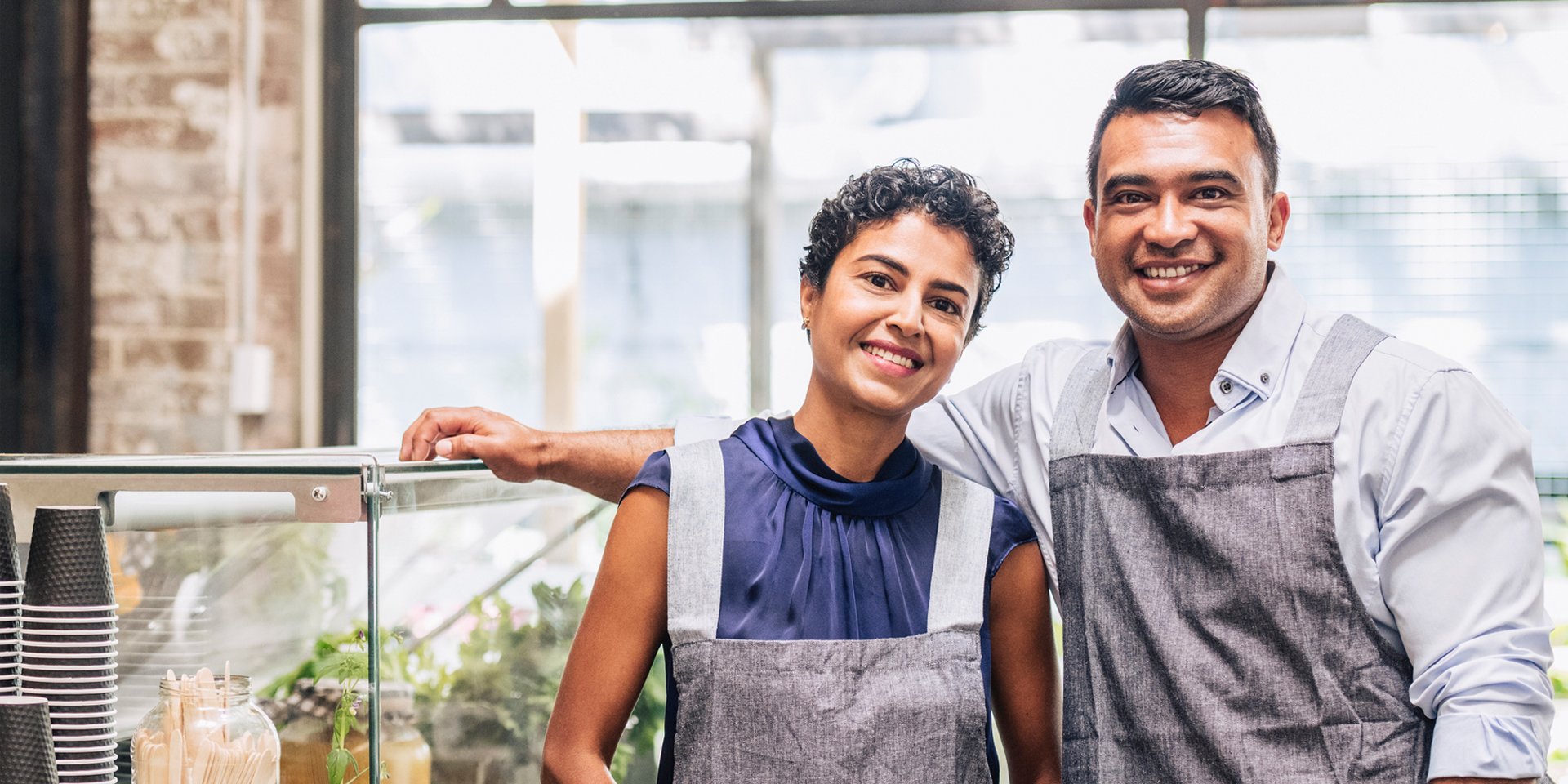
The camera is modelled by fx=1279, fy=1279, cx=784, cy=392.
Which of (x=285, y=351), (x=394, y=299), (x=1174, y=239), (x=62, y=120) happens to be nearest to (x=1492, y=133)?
(x=1174, y=239)

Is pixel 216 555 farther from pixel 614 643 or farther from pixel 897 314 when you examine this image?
pixel 897 314

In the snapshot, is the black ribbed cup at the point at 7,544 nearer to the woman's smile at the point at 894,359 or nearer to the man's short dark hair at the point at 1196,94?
the woman's smile at the point at 894,359

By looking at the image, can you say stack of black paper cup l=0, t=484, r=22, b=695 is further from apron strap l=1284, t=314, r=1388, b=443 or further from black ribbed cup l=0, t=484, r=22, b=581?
apron strap l=1284, t=314, r=1388, b=443

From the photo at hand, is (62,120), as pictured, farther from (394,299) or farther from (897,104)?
(897,104)

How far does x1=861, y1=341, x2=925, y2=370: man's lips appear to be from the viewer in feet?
4.51

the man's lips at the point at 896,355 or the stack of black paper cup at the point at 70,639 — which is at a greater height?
the man's lips at the point at 896,355

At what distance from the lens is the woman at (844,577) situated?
52.2 inches

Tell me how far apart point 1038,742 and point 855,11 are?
2274 mm

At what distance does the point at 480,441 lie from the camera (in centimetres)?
158

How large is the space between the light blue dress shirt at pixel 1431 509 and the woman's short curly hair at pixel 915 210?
29 centimetres

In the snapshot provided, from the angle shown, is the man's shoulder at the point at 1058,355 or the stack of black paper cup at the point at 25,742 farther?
the man's shoulder at the point at 1058,355

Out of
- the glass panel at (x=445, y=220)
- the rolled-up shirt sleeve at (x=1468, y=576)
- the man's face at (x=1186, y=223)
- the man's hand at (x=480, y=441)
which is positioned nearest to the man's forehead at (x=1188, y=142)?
the man's face at (x=1186, y=223)

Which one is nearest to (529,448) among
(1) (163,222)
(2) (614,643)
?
(2) (614,643)

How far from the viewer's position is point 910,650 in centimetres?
135
